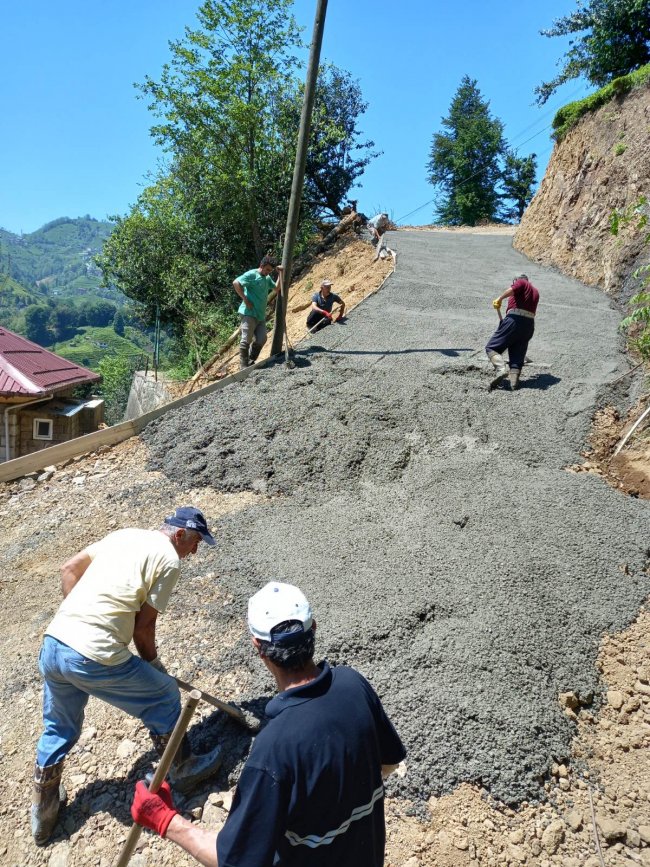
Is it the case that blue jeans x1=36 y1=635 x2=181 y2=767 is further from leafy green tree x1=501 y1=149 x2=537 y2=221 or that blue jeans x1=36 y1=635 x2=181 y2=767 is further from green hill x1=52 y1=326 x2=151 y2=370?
green hill x1=52 y1=326 x2=151 y2=370

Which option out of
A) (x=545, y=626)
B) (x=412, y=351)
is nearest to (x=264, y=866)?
(x=545, y=626)

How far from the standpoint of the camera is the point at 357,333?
8.84 meters

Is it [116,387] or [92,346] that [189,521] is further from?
[92,346]

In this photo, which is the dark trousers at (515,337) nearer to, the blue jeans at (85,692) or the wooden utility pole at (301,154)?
the wooden utility pole at (301,154)

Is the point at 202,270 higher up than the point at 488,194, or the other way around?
the point at 488,194

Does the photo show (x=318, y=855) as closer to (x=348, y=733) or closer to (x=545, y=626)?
(x=348, y=733)

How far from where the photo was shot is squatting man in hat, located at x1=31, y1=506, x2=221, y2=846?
2.75 meters

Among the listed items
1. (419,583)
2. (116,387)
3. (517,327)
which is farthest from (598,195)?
(116,387)

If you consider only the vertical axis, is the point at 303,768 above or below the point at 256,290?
below

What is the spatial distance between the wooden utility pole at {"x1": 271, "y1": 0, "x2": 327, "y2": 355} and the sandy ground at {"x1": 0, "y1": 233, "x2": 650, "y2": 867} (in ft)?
2.92

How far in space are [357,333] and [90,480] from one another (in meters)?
4.51

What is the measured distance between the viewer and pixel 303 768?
167cm

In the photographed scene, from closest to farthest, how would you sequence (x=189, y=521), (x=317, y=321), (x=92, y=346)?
1. (x=189, y=521)
2. (x=317, y=321)
3. (x=92, y=346)

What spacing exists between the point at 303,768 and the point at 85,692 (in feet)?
5.60
